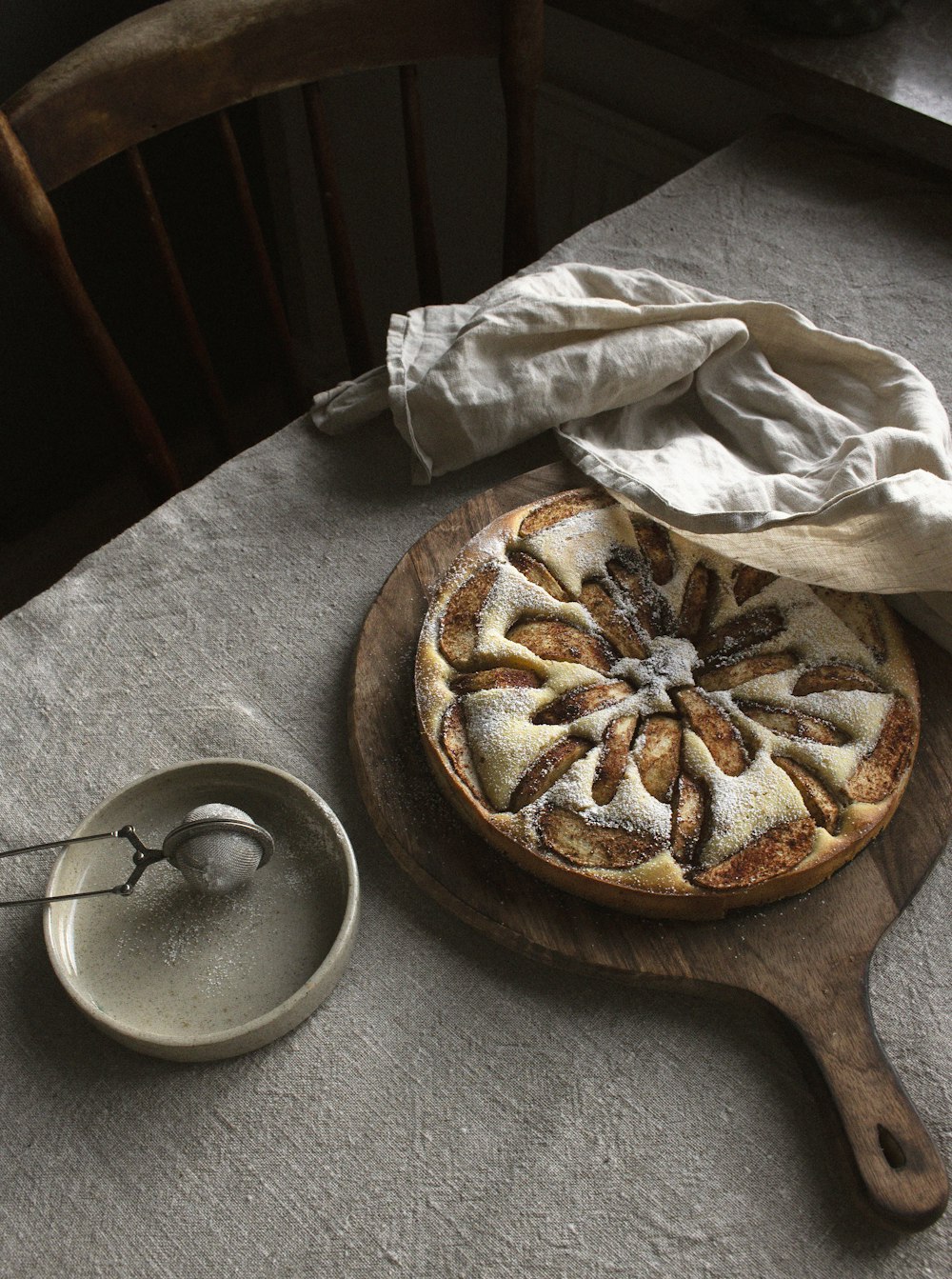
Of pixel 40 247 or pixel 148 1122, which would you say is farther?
pixel 40 247

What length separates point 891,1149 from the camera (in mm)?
723

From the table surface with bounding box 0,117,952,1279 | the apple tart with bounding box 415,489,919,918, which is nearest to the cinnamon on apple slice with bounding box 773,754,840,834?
the apple tart with bounding box 415,489,919,918

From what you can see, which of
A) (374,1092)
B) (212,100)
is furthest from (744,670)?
(212,100)

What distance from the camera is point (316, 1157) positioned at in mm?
740

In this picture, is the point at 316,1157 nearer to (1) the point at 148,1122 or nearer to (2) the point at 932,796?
(1) the point at 148,1122

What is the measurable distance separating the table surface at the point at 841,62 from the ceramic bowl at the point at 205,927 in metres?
1.20

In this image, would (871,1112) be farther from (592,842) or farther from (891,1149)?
(592,842)

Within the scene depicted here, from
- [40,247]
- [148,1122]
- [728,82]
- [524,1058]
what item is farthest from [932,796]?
[728,82]

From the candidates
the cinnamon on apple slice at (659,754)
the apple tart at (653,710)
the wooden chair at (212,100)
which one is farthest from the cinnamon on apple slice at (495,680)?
the wooden chair at (212,100)

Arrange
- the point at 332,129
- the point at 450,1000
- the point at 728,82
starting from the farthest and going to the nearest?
the point at 332,129
the point at 728,82
the point at 450,1000

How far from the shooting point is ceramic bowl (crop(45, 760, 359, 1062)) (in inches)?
30.1

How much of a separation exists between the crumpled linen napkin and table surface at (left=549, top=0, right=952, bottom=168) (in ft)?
1.65

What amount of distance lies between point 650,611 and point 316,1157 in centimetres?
51

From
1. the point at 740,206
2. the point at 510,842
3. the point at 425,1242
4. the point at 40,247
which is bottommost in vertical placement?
the point at 425,1242
